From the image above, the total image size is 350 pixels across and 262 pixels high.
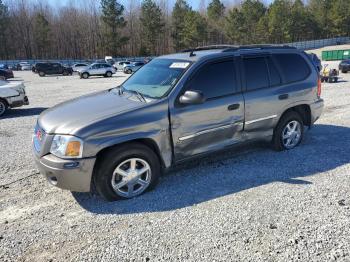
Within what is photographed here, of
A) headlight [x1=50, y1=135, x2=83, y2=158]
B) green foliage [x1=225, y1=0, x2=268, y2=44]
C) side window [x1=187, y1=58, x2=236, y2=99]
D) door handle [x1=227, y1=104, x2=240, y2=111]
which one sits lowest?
headlight [x1=50, y1=135, x2=83, y2=158]

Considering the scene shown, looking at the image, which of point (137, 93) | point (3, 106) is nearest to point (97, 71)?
point (3, 106)

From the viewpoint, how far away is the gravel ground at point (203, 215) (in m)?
3.26

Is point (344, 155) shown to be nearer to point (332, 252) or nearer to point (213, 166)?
point (213, 166)

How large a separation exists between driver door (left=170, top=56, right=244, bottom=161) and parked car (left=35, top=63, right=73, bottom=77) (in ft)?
120

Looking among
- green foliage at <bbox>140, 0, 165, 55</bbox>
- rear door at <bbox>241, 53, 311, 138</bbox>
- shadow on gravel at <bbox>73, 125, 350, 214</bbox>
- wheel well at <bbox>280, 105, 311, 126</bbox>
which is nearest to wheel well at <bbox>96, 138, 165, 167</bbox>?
shadow on gravel at <bbox>73, 125, 350, 214</bbox>

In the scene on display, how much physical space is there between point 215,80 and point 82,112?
1.89 meters

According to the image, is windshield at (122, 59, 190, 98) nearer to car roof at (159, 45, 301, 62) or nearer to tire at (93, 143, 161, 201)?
car roof at (159, 45, 301, 62)

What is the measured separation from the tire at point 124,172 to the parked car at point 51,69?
121 ft

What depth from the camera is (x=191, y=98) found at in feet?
14.2

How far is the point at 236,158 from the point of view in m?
5.61

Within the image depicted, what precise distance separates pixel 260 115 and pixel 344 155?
5.41ft

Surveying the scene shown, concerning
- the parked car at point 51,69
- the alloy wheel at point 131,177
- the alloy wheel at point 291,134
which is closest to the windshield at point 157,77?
the alloy wheel at point 131,177

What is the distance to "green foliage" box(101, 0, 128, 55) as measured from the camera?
228 feet

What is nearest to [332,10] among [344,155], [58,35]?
[58,35]
